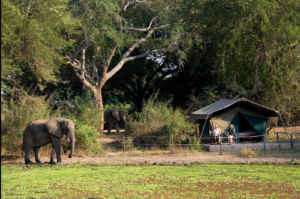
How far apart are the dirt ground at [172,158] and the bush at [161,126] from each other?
3.93 ft

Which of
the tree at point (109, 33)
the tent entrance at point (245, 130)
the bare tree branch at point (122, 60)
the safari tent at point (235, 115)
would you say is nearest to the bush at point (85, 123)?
the tree at point (109, 33)

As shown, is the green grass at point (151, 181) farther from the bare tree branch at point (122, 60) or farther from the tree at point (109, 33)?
the bare tree branch at point (122, 60)

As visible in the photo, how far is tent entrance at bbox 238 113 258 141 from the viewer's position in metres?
19.4

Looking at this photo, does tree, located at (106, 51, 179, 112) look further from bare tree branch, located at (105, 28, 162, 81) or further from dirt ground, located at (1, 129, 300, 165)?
dirt ground, located at (1, 129, 300, 165)

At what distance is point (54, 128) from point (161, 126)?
21.5 ft

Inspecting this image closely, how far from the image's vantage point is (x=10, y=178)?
10.9 meters

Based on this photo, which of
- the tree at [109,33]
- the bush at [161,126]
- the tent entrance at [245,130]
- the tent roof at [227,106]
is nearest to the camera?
the bush at [161,126]

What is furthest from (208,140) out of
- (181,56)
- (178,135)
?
(181,56)

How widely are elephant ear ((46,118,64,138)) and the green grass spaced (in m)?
1.34

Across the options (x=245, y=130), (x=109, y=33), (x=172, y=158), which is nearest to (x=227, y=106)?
(x=245, y=130)

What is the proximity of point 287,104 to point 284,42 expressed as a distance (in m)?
4.24

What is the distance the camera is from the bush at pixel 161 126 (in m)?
17.7

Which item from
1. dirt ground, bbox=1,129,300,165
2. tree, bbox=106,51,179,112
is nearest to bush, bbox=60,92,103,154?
dirt ground, bbox=1,129,300,165

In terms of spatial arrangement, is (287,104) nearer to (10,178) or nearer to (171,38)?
(171,38)
